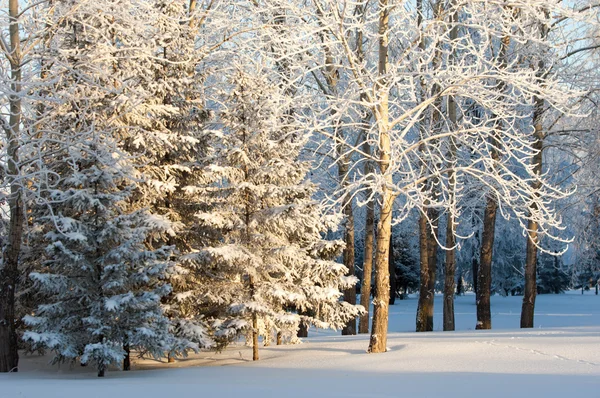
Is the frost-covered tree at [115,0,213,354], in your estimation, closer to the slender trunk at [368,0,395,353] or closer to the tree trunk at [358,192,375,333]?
the slender trunk at [368,0,395,353]

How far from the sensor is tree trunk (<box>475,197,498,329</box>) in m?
17.5

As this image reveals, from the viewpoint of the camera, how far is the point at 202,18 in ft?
66.5

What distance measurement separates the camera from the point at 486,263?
17.8m

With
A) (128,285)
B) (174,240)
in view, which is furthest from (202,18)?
(128,285)

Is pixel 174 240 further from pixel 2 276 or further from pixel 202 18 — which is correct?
pixel 202 18

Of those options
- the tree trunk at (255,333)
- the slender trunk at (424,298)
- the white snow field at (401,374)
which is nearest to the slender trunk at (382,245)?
the white snow field at (401,374)

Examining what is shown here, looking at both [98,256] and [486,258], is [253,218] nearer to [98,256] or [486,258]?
[98,256]

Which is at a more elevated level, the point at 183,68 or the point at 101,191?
the point at 183,68

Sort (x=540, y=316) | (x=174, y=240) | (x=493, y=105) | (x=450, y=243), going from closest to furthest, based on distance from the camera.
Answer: (x=493, y=105) → (x=174, y=240) → (x=450, y=243) → (x=540, y=316)

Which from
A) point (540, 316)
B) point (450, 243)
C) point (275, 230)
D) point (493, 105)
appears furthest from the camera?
point (540, 316)

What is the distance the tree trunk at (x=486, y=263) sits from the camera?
17516mm

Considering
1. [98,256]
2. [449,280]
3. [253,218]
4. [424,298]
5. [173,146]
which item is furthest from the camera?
[424,298]

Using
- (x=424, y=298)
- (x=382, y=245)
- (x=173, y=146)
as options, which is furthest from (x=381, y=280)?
(x=424, y=298)

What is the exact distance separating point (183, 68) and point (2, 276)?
6.90 meters
